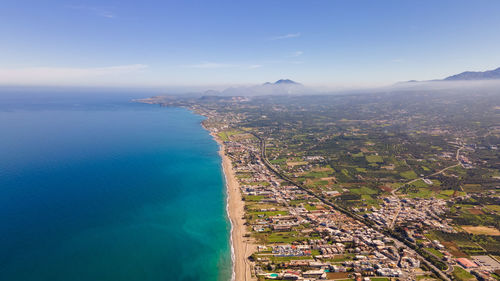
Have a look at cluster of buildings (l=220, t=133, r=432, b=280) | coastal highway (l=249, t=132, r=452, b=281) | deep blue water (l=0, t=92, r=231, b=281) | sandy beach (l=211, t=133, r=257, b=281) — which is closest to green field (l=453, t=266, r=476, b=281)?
coastal highway (l=249, t=132, r=452, b=281)

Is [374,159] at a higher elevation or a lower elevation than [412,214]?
higher

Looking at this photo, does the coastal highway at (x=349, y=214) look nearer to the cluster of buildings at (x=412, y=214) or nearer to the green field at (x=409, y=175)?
the cluster of buildings at (x=412, y=214)

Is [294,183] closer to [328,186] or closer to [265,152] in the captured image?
[328,186]

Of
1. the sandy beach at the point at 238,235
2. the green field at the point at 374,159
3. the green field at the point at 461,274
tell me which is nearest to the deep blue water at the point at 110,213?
the sandy beach at the point at 238,235

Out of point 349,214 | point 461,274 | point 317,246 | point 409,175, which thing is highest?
point 409,175

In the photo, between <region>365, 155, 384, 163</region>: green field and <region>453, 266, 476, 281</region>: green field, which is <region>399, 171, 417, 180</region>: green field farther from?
<region>453, 266, 476, 281</region>: green field

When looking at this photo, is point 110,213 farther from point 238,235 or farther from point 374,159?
point 374,159

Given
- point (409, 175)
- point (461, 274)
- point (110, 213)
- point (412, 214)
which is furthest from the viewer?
point (409, 175)

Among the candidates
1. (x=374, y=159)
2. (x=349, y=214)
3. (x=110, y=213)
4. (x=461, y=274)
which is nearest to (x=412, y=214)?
(x=349, y=214)
